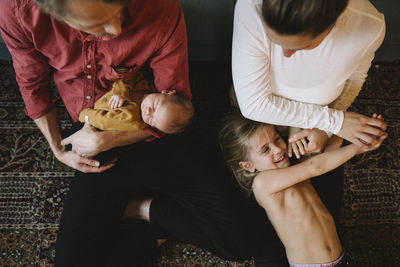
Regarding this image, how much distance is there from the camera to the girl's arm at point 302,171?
1.22m

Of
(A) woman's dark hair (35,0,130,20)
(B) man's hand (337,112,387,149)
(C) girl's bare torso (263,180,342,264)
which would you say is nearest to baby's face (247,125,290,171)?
(C) girl's bare torso (263,180,342,264)

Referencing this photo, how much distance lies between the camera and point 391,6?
1.34 m

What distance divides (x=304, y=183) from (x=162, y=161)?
1.99ft

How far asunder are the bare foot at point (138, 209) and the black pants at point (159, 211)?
0.05 metres

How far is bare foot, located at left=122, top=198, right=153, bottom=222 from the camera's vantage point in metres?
1.42

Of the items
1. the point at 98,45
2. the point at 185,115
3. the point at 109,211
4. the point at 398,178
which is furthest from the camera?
the point at 398,178

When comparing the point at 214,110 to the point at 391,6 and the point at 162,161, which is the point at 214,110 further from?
the point at 391,6

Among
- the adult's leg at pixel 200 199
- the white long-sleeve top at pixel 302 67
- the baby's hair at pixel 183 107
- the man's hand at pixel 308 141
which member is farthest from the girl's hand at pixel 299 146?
the baby's hair at pixel 183 107

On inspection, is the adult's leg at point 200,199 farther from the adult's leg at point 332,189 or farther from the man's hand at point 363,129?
the man's hand at point 363,129

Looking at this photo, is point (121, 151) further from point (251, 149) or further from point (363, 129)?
point (363, 129)

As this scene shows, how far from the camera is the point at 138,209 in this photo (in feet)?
4.67

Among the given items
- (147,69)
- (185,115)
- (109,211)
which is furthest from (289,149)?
(109,211)

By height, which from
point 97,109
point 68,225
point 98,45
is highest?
point 98,45

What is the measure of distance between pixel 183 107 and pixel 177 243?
716 millimetres
